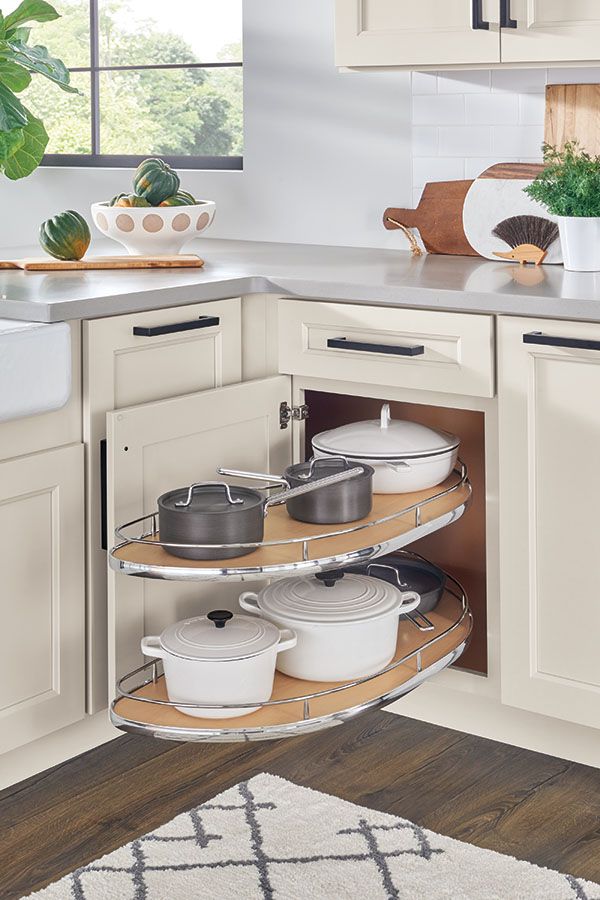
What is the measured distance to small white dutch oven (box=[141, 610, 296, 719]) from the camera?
2295 millimetres

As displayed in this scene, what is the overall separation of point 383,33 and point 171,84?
2.65 meters

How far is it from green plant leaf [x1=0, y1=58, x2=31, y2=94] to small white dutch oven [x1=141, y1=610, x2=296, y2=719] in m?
1.32

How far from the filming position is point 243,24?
11.8 feet

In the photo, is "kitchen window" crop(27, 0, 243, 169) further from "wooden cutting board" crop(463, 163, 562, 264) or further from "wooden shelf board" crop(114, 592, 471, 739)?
"wooden shelf board" crop(114, 592, 471, 739)

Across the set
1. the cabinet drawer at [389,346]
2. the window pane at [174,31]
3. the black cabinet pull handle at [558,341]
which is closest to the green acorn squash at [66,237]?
the cabinet drawer at [389,346]

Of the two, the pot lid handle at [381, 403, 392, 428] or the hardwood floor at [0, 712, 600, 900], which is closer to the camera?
the hardwood floor at [0, 712, 600, 900]

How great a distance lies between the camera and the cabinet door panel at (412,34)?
2.77 meters

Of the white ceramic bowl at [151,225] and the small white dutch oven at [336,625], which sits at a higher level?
the white ceramic bowl at [151,225]

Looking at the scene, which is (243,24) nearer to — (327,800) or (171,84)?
(171,84)

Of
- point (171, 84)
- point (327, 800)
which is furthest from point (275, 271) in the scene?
point (171, 84)

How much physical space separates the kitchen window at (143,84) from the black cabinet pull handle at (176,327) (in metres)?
1.27

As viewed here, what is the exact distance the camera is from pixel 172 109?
534cm

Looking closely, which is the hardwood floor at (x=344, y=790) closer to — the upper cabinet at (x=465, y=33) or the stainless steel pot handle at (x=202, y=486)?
the stainless steel pot handle at (x=202, y=486)

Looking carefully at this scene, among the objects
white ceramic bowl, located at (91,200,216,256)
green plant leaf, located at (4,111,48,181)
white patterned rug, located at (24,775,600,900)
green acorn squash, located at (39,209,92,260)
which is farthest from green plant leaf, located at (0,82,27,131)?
white patterned rug, located at (24,775,600,900)
